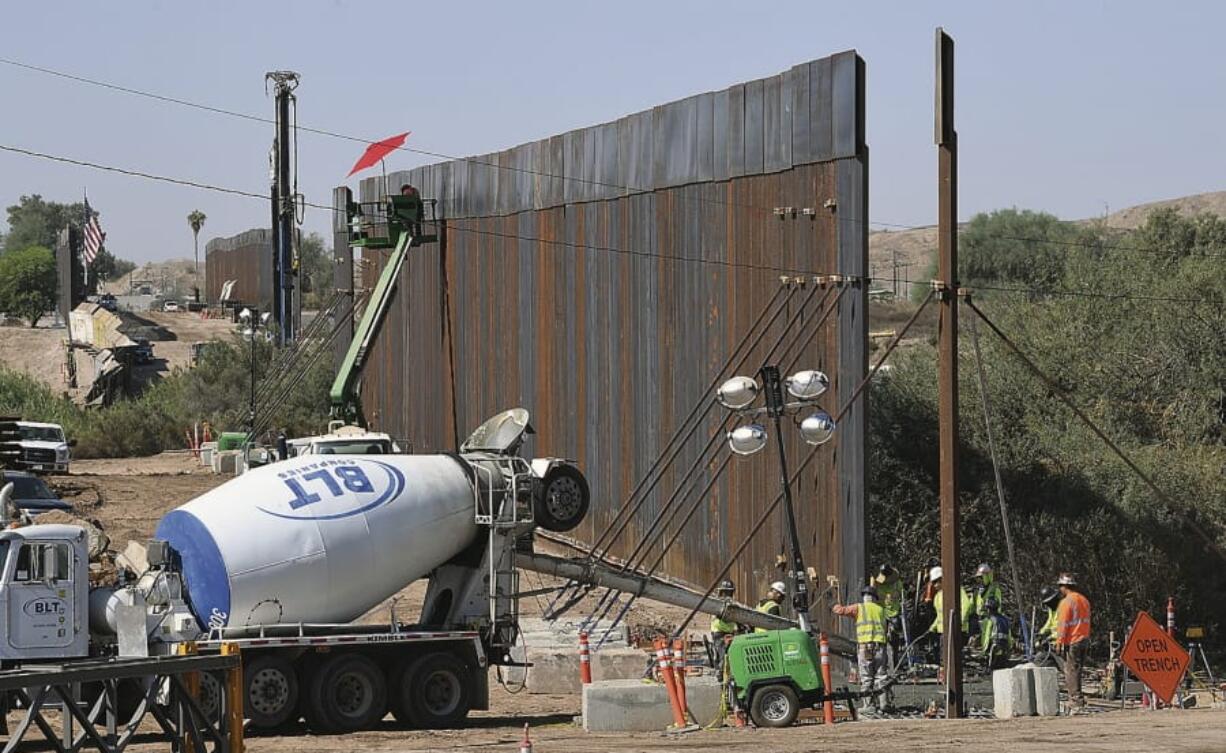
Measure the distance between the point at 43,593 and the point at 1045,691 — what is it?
1150 centimetres

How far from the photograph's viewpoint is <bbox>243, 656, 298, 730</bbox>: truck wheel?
65.6ft

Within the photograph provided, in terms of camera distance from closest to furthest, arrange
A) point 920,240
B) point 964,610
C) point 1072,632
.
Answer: point 1072,632, point 964,610, point 920,240

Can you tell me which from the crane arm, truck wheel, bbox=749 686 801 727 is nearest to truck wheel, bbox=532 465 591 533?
truck wheel, bbox=749 686 801 727

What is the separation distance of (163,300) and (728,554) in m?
117

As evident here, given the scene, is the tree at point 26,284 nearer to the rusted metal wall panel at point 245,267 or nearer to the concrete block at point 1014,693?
the rusted metal wall panel at point 245,267

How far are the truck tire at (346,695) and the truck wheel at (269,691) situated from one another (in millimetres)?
284

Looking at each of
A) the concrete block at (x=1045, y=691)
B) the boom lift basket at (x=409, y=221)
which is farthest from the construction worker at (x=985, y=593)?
the boom lift basket at (x=409, y=221)

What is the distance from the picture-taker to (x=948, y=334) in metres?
22.9

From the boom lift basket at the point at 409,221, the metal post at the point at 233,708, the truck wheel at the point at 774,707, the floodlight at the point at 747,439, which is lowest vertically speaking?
the truck wheel at the point at 774,707

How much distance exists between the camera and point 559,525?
74.1ft

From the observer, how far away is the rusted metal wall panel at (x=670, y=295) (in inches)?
1103

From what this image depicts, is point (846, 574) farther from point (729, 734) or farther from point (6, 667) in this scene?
point (6, 667)

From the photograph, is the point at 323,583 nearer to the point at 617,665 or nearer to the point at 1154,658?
the point at 617,665

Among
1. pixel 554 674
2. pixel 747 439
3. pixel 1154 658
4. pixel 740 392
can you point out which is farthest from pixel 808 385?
pixel 554 674
